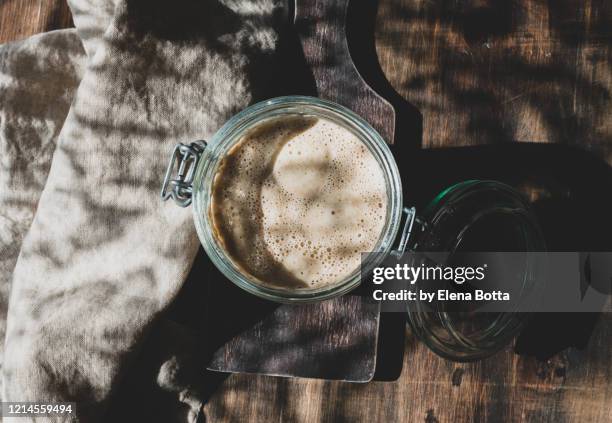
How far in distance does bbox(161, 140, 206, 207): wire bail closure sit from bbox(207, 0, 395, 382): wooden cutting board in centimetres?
15

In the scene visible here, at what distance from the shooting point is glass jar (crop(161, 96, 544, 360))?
0.81 metres

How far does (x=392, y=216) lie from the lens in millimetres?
801

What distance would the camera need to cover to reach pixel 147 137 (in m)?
0.92

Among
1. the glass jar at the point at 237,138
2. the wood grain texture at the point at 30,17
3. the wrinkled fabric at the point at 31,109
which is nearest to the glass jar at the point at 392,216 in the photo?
the glass jar at the point at 237,138

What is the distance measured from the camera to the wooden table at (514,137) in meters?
0.89

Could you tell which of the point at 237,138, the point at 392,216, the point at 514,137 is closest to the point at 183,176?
the point at 237,138

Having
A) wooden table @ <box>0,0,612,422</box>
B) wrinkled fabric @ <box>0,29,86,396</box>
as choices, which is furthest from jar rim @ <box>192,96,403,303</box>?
wrinkled fabric @ <box>0,29,86,396</box>

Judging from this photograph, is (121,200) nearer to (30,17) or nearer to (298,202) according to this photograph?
(298,202)

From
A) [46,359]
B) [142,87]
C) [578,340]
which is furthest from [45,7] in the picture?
[578,340]

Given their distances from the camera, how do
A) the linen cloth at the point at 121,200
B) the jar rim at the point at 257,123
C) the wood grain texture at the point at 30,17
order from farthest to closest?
the wood grain texture at the point at 30,17 < the linen cloth at the point at 121,200 < the jar rim at the point at 257,123

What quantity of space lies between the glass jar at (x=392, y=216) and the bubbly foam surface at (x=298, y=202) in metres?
0.02

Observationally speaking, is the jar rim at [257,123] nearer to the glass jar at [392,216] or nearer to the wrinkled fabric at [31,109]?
the glass jar at [392,216]

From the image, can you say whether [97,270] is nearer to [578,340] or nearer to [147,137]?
[147,137]

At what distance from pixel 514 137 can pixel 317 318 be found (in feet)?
1.13
